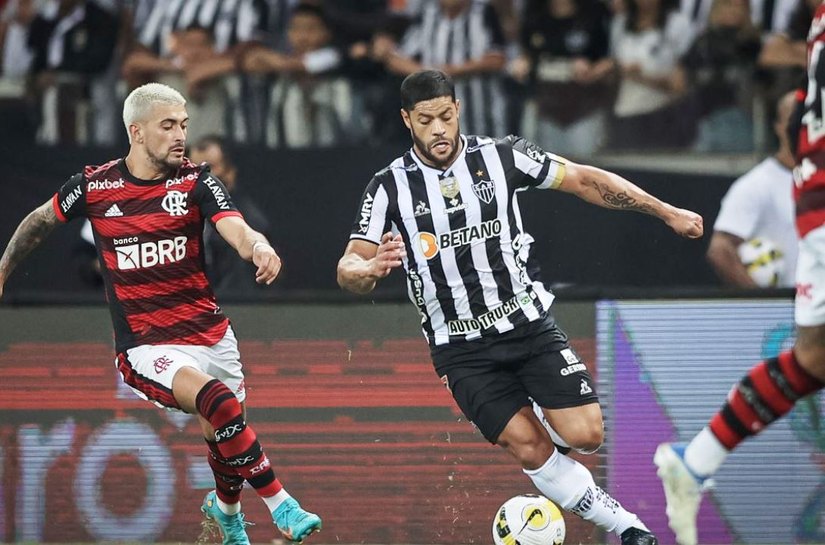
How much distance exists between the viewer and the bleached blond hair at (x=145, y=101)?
22.8ft

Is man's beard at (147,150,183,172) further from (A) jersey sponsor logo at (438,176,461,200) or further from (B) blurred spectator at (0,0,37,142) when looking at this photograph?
(B) blurred spectator at (0,0,37,142)

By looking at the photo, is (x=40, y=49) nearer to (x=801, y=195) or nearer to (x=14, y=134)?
(x=14, y=134)

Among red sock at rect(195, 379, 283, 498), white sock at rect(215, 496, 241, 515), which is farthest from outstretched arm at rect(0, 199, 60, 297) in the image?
white sock at rect(215, 496, 241, 515)

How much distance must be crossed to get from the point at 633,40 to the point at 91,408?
4680 millimetres

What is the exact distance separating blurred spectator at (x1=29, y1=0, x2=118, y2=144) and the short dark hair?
4.36m

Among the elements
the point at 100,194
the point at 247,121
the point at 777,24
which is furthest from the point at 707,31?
the point at 100,194

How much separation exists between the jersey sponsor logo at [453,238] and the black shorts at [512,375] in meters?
0.46

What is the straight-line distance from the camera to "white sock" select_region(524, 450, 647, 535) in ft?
21.7

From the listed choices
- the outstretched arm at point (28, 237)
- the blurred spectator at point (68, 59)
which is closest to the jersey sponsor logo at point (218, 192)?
the outstretched arm at point (28, 237)

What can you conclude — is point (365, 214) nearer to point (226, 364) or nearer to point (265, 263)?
point (265, 263)

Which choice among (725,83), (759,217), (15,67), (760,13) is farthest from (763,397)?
(15,67)

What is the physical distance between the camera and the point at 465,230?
22.1ft

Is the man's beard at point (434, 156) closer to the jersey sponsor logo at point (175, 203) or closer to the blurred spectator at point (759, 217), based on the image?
the jersey sponsor logo at point (175, 203)

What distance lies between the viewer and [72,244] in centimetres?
990
